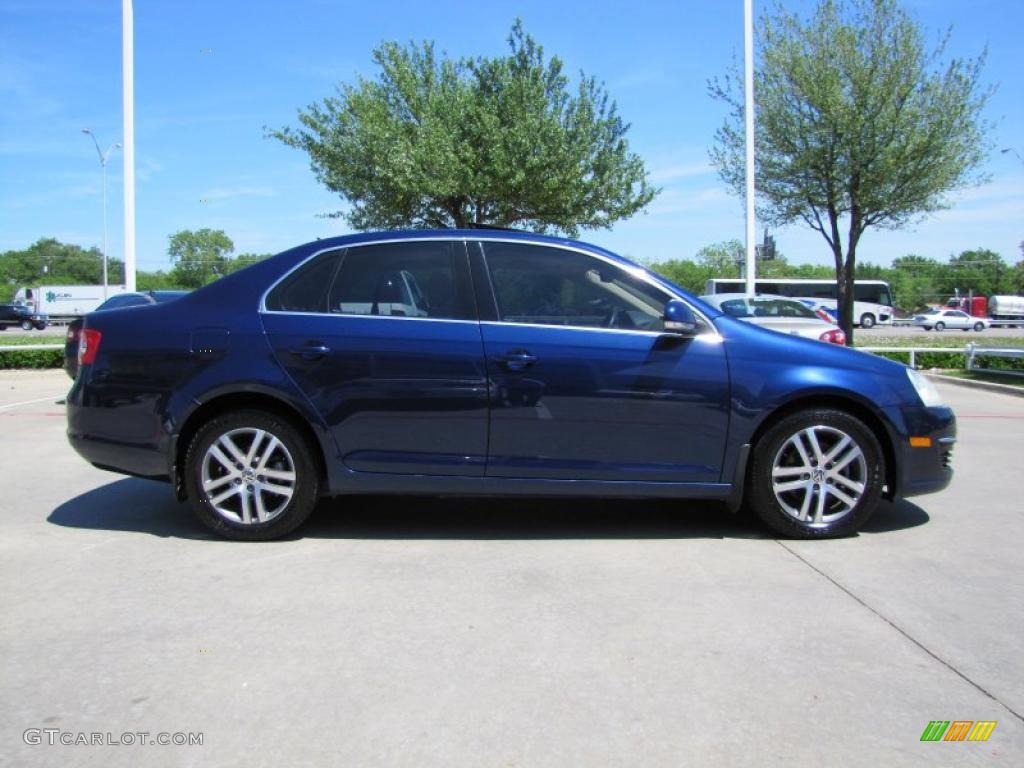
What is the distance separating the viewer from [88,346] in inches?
197

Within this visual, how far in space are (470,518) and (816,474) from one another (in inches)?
82.5

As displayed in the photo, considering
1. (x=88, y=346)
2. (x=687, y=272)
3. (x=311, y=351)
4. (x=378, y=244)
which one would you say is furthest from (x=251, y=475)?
(x=687, y=272)

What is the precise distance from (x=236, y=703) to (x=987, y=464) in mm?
6644

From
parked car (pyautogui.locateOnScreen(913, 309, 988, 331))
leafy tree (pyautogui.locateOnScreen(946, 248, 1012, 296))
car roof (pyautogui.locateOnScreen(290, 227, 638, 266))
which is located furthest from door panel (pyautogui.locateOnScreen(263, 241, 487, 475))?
leafy tree (pyautogui.locateOnScreen(946, 248, 1012, 296))

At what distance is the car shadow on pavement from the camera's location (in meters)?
5.10

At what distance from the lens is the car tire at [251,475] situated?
477cm

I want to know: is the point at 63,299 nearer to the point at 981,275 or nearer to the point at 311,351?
the point at 311,351

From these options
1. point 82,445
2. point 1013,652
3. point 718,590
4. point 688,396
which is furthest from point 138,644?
point 1013,652

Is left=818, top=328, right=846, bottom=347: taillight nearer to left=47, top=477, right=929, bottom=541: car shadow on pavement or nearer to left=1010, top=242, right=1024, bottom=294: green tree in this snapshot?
left=47, top=477, right=929, bottom=541: car shadow on pavement

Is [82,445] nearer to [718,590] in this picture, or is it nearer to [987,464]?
[718,590]

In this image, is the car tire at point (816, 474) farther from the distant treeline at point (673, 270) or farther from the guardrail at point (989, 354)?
the distant treeline at point (673, 270)

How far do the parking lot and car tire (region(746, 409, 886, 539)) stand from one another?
15 cm

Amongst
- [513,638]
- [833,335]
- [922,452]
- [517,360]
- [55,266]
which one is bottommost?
[513,638]

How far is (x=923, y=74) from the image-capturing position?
73.4 ft
